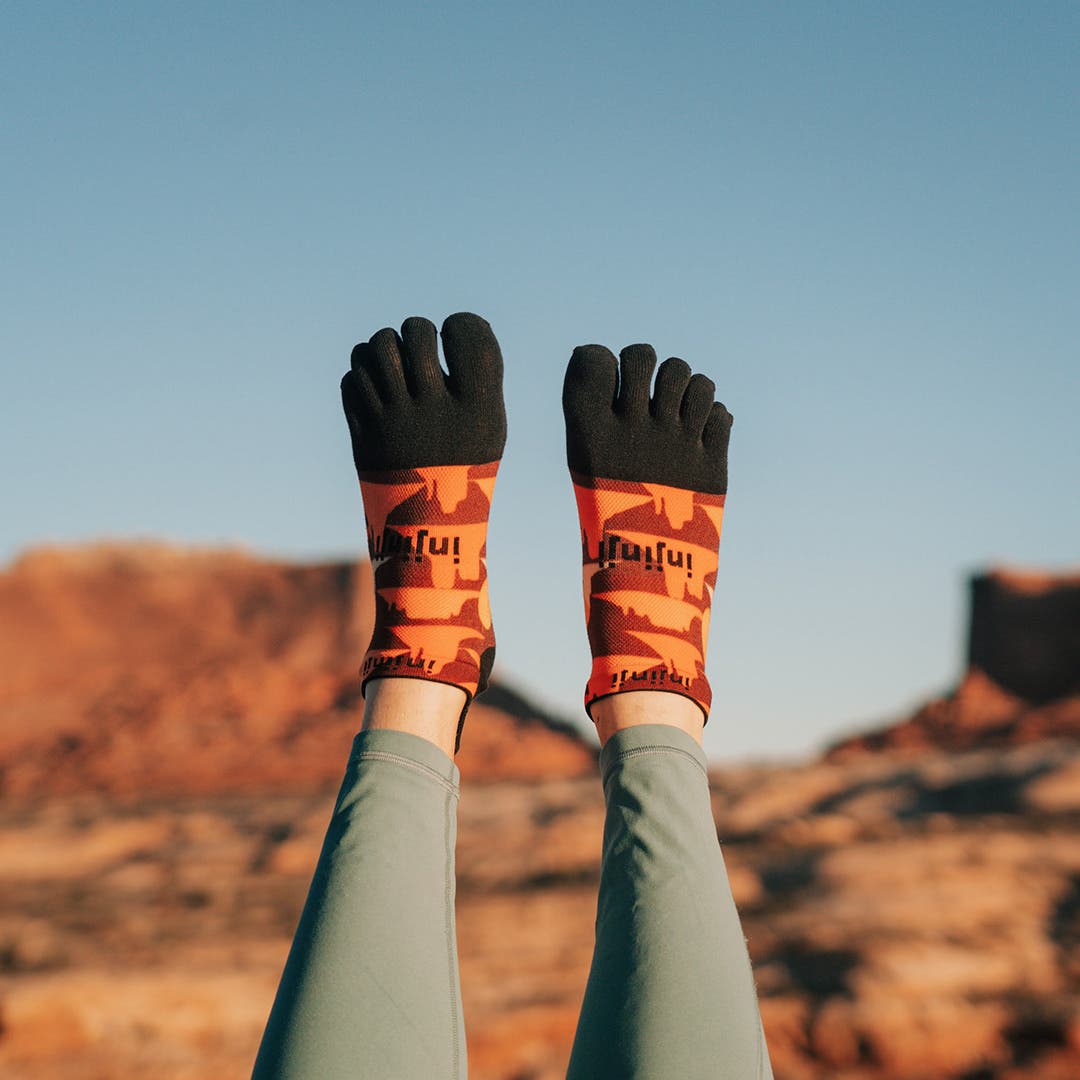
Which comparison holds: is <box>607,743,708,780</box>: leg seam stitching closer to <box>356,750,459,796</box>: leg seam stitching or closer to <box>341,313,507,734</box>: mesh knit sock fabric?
<box>356,750,459,796</box>: leg seam stitching

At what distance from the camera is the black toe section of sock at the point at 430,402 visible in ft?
6.20

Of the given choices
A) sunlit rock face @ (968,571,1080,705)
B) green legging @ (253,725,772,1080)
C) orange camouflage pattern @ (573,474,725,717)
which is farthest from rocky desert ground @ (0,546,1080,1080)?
sunlit rock face @ (968,571,1080,705)

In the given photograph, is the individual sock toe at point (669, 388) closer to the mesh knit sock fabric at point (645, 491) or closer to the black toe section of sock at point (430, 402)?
the mesh knit sock fabric at point (645, 491)

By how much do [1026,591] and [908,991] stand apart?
52.0ft

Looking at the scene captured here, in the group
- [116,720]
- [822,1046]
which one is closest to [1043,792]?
[822,1046]

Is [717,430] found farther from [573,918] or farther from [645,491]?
[573,918]

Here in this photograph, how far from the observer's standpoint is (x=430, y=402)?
192 centimetres

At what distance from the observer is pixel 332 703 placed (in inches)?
671

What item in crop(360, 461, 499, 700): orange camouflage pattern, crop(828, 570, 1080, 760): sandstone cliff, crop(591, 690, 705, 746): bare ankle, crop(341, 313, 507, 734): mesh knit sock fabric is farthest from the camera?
crop(828, 570, 1080, 760): sandstone cliff

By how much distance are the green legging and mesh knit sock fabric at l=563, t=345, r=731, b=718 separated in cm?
58

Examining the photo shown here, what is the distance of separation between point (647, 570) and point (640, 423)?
1.01 ft

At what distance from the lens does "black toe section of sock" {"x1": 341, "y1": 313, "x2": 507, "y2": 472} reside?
1.89 m

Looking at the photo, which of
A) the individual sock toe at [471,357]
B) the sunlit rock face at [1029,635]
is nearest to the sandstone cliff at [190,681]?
the sunlit rock face at [1029,635]

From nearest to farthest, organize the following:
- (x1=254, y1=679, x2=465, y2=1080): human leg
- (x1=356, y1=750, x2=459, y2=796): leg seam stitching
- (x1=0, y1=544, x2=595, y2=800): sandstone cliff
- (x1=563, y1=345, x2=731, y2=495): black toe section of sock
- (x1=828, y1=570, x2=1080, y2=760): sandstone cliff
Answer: (x1=254, y1=679, x2=465, y2=1080): human leg < (x1=356, y1=750, x2=459, y2=796): leg seam stitching < (x1=563, y1=345, x2=731, y2=495): black toe section of sock < (x1=0, y1=544, x2=595, y2=800): sandstone cliff < (x1=828, y1=570, x2=1080, y2=760): sandstone cliff
